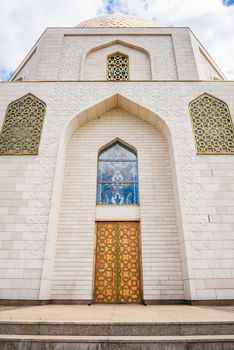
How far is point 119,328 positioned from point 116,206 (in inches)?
123

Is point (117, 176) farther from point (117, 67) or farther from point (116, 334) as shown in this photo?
point (117, 67)

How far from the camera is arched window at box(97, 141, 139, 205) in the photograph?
199 inches

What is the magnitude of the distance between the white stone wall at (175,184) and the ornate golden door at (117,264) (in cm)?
94

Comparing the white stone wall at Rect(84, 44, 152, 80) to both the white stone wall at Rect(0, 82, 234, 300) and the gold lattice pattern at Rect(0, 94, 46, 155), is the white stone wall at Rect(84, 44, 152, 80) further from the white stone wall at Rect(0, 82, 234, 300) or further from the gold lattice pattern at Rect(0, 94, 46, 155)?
the gold lattice pattern at Rect(0, 94, 46, 155)

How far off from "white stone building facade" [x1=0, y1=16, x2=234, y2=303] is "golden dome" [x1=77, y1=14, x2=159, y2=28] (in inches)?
103

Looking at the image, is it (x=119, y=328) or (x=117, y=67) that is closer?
(x=119, y=328)

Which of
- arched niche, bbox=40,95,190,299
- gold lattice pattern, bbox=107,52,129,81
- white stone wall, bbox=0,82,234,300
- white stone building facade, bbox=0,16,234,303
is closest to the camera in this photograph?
white stone wall, bbox=0,82,234,300

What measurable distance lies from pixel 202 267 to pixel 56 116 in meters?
4.63

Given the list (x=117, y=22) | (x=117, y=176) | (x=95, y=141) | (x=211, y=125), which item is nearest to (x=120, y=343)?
(x=117, y=176)

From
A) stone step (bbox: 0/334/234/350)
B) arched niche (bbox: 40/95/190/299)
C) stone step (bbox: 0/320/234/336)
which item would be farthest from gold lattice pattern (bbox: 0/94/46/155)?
stone step (bbox: 0/334/234/350)

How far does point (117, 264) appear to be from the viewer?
4418mm

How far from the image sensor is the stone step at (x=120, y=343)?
5.59 feet

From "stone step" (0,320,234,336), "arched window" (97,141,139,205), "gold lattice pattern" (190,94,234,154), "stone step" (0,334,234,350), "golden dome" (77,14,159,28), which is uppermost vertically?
"golden dome" (77,14,159,28)

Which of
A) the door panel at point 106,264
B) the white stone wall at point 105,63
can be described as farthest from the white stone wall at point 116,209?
the white stone wall at point 105,63
